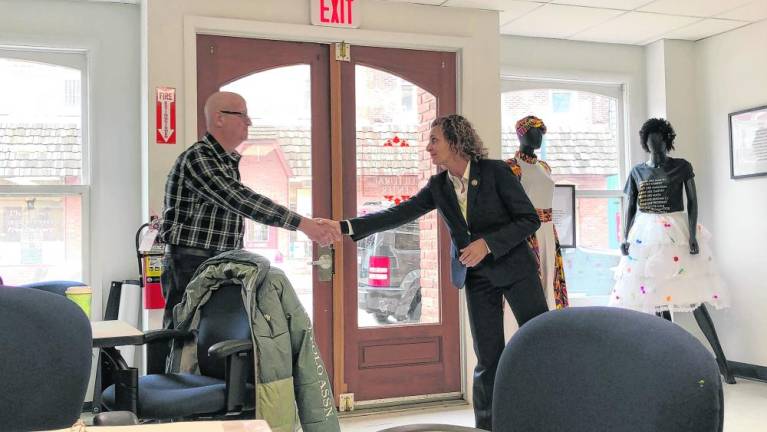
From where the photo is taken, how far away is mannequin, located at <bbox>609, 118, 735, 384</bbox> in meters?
4.98

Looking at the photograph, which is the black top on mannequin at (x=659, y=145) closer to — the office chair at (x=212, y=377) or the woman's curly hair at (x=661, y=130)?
the woman's curly hair at (x=661, y=130)

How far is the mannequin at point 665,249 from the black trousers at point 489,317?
7.47 ft

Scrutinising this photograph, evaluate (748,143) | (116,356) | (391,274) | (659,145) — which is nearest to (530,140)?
(391,274)

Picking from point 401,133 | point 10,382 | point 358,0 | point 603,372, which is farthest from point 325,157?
point 603,372

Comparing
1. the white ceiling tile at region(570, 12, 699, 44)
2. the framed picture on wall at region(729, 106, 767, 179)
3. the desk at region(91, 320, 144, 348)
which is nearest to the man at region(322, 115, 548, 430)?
the desk at region(91, 320, 144, 348)

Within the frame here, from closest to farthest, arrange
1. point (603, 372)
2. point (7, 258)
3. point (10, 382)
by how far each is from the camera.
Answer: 1. point (603, 372)
2. point (10, 382)
3. point (7, 258)

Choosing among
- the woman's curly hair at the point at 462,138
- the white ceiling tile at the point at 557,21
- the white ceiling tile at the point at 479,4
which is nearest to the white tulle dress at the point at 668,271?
the white ceiling tile at the point at 557,21

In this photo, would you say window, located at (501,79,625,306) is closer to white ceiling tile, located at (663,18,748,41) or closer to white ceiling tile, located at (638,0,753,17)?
white ceiling tile, located at (663,18,748,41)

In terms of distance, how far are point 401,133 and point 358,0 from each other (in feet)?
2.87

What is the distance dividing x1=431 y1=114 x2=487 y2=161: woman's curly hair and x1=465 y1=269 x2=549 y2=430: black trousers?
52 cm

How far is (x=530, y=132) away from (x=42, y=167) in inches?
117

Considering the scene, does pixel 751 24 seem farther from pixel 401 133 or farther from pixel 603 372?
pixel 603 372

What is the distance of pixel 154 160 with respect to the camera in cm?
399

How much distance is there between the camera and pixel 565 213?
5.59 metres
